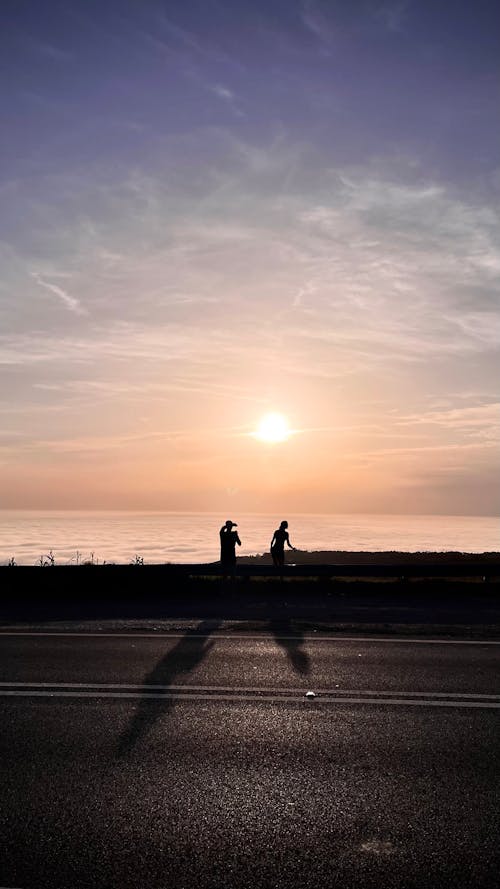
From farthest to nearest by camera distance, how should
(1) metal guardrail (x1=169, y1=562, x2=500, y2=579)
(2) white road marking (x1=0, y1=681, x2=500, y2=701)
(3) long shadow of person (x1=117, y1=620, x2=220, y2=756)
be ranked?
(1) metal guardrail (x1=169, y1=562, x2=500, y2=579), (2) white road marking (x1=0, y1=681, x2=500, y2=701), (3) long shadow of person (x1=117, y1=620, x2=220, y2=756)

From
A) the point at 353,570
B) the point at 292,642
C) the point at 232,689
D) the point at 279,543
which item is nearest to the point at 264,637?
the point at 292,642

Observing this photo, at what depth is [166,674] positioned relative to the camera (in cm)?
913

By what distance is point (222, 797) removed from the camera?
5371mm

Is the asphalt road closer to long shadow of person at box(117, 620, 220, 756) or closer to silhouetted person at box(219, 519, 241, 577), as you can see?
long shadow of person at box(117, 620, 220, 756)

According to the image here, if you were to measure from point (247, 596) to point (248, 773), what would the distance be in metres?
14.1

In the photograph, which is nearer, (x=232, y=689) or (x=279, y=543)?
(x=232, y=689)

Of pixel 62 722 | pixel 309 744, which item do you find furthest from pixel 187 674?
pixel 309 744

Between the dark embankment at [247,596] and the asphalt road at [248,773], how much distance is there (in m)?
4.72

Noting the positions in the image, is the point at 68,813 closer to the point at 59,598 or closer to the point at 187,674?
the point at 187,674

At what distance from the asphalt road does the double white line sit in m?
0.03

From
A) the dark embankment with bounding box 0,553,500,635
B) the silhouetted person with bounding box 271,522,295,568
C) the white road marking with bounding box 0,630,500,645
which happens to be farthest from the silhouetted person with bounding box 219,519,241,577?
the white road marking with bounding box 0,630,500,645

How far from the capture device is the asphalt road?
176 inches

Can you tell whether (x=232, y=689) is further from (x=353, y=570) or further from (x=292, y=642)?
(x=353, y=570)

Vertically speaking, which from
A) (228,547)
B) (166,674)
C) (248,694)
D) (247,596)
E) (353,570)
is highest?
(228,547)
